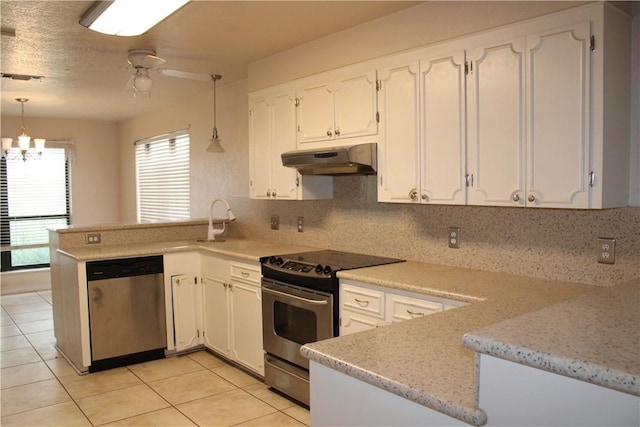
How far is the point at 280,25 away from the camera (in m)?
3.44

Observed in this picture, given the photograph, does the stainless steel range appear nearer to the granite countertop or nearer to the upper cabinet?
the granite countertop

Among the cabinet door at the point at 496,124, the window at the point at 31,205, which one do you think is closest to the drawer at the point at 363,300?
the cabinet door at the point at 496,124

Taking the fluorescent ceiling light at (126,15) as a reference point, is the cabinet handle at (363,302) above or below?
below

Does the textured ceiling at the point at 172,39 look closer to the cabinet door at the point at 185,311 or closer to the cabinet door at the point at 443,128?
the cabinet door at the point at 443,128

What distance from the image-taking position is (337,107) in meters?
3.47

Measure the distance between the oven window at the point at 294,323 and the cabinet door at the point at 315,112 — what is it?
1217 millimetres

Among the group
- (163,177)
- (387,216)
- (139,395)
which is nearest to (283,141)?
(387,216)

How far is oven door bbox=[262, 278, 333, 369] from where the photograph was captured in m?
3.12

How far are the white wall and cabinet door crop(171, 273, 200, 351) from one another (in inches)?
177

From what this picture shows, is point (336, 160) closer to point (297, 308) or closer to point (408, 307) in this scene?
point (297, 308)

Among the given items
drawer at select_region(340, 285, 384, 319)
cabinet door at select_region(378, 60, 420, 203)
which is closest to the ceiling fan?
cabinet door at select_region(378, 60, 420, 203)

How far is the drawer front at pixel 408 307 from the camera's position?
2.55 meters

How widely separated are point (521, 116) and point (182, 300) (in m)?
3.13

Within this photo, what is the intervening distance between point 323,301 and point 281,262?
533 millimetres
